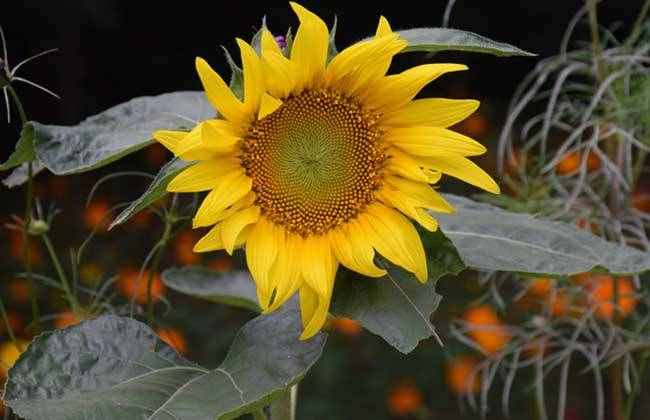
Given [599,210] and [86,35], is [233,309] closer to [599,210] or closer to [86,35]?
[86,35]

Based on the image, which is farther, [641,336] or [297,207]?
[641,336]

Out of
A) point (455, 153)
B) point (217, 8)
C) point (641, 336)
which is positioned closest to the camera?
point (455, 153)

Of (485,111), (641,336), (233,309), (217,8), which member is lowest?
(233,309)

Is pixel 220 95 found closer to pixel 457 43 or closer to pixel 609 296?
pixel 457 43

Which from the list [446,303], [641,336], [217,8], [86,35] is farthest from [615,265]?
[86,35]

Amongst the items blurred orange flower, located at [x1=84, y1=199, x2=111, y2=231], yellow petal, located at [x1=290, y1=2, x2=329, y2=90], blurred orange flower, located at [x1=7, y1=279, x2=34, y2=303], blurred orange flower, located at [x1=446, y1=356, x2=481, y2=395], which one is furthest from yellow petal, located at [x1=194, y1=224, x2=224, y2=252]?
blurred orange flower, located at [x1=7, y1=279, x2=34, y2=303]

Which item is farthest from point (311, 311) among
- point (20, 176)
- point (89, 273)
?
point (89, 273)

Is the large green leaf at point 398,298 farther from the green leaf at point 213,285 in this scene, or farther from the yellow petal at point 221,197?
the green leaf at point 213,285

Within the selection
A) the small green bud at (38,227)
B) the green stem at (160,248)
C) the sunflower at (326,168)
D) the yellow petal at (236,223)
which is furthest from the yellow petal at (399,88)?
the small green bud at (38,227)
